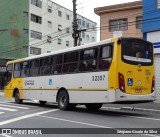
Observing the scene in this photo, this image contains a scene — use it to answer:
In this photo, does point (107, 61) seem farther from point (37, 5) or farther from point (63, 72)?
point (37, 5)

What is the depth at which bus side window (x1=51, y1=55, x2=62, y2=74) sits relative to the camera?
19.2m

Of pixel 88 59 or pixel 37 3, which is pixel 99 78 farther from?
pixel 37 3

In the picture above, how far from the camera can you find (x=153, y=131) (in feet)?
36.9

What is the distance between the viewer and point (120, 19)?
3500 cm

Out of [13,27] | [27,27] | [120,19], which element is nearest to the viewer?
[120,19]

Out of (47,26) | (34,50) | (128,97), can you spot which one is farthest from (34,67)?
(47,26)

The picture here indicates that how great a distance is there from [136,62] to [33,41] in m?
44.9

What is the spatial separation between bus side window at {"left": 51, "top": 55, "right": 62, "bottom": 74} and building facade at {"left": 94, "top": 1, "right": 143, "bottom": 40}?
15.3 m

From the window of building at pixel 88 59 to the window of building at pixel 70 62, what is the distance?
0.48 m

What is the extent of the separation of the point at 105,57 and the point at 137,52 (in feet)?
4.95

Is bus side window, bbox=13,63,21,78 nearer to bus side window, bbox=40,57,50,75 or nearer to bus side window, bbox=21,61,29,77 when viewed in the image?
bus side window, bbox=21,61,29,77

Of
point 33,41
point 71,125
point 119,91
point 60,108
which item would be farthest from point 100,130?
point 33,41

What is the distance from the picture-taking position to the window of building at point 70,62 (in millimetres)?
17867

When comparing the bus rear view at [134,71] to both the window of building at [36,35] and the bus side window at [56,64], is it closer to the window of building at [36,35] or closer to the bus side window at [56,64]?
the bus side window at [56,64]
